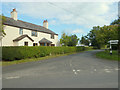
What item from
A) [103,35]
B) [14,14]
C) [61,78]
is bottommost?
[61,78]

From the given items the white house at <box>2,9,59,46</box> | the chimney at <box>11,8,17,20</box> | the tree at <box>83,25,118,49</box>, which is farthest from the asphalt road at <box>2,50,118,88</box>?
the chimney at <box>11,8,17,20</box>

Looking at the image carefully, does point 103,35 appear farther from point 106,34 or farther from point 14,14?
point 14,14

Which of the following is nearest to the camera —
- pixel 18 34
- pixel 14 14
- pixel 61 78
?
pixel 61 78

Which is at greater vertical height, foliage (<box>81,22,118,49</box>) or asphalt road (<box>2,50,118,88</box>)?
foliage (<box>81,22,118,49</box>)

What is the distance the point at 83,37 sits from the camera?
77.1 metres

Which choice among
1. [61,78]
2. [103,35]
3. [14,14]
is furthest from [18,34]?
[103,35]

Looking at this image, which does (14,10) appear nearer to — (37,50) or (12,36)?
(12,36)

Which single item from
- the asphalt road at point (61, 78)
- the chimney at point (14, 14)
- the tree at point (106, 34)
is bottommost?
the asphalt road at point (61, 78)

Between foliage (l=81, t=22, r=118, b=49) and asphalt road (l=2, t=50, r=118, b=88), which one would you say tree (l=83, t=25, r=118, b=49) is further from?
asphalt road (l=2, t=50, r=118, b=88)

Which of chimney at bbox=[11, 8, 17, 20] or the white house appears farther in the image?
chimney at bbox=[11, 8, 17, 20]

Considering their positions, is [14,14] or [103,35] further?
[14,14]

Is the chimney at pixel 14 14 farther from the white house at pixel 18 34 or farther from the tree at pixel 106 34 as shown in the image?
the tree at pixel 106 34

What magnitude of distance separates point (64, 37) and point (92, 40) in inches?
1679

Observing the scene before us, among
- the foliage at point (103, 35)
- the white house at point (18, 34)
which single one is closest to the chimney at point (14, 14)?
the white house at point (18, 34)
